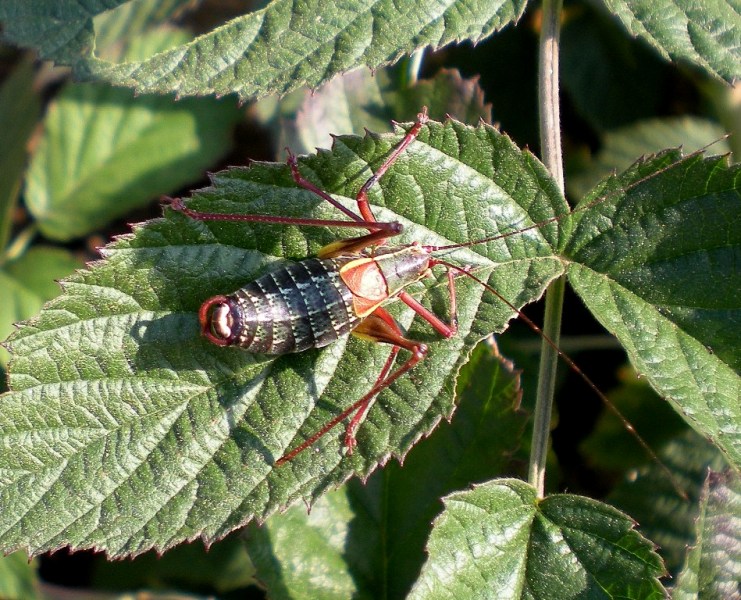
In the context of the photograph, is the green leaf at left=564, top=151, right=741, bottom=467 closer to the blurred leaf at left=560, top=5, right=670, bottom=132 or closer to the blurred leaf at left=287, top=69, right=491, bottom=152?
the blurred leaf at left=287, top=69, right=491, bottom=152

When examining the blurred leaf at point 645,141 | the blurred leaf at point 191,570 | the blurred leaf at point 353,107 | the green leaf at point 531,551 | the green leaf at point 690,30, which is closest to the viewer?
the green leaf at point 531,551

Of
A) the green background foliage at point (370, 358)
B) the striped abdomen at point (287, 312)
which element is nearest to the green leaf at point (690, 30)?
the green background foliage at point (370, 358)

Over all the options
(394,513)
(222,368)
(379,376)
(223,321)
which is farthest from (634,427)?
(223,321)

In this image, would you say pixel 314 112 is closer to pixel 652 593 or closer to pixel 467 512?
pixel 467 512

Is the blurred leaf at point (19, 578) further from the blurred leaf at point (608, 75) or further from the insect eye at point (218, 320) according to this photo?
the blurred leaf at point (608, 75)

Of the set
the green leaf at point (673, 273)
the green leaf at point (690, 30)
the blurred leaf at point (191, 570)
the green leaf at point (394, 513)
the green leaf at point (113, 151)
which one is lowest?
the blurred leaf at point (191, 570)
